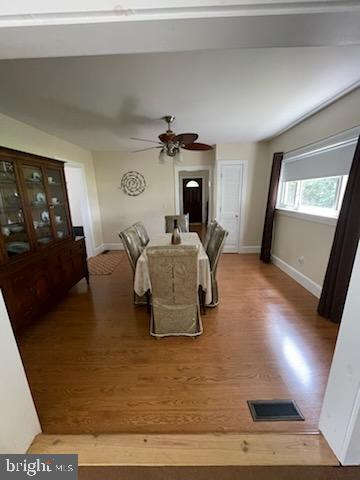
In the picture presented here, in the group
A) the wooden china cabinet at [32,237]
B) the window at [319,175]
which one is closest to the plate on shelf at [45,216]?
the wooden china cabinet at [32,237]

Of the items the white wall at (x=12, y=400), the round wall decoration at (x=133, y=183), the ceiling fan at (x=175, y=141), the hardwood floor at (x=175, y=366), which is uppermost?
the ceiling fan at (x=175, y=141)

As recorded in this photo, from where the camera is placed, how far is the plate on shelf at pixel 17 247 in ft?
6.62

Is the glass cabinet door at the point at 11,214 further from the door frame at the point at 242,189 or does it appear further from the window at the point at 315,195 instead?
the window at the point at 315,195

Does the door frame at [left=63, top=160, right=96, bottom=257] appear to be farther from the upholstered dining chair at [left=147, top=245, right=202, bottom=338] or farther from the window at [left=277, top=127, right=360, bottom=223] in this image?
the window at [left=277, top=127, right=360, bottom=223]

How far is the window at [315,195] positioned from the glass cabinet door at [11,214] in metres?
3.63

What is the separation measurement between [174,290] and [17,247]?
172 cm

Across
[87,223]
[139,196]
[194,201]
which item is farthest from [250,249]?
[194,201]

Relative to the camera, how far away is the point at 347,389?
92 centimetres

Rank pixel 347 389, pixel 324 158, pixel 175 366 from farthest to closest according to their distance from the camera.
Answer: pixel 324 158 < pixel 175 366 < pixel 347 389

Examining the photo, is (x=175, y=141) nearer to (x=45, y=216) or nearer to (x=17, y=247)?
(x=45, y=216)

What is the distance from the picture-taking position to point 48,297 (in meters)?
2.35

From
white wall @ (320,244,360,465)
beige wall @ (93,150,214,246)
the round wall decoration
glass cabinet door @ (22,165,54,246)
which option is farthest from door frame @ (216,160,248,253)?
white wall @ (320,244,360,465)

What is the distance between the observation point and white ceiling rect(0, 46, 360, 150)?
1.51 metres

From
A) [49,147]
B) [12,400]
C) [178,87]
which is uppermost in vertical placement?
[178,87]
